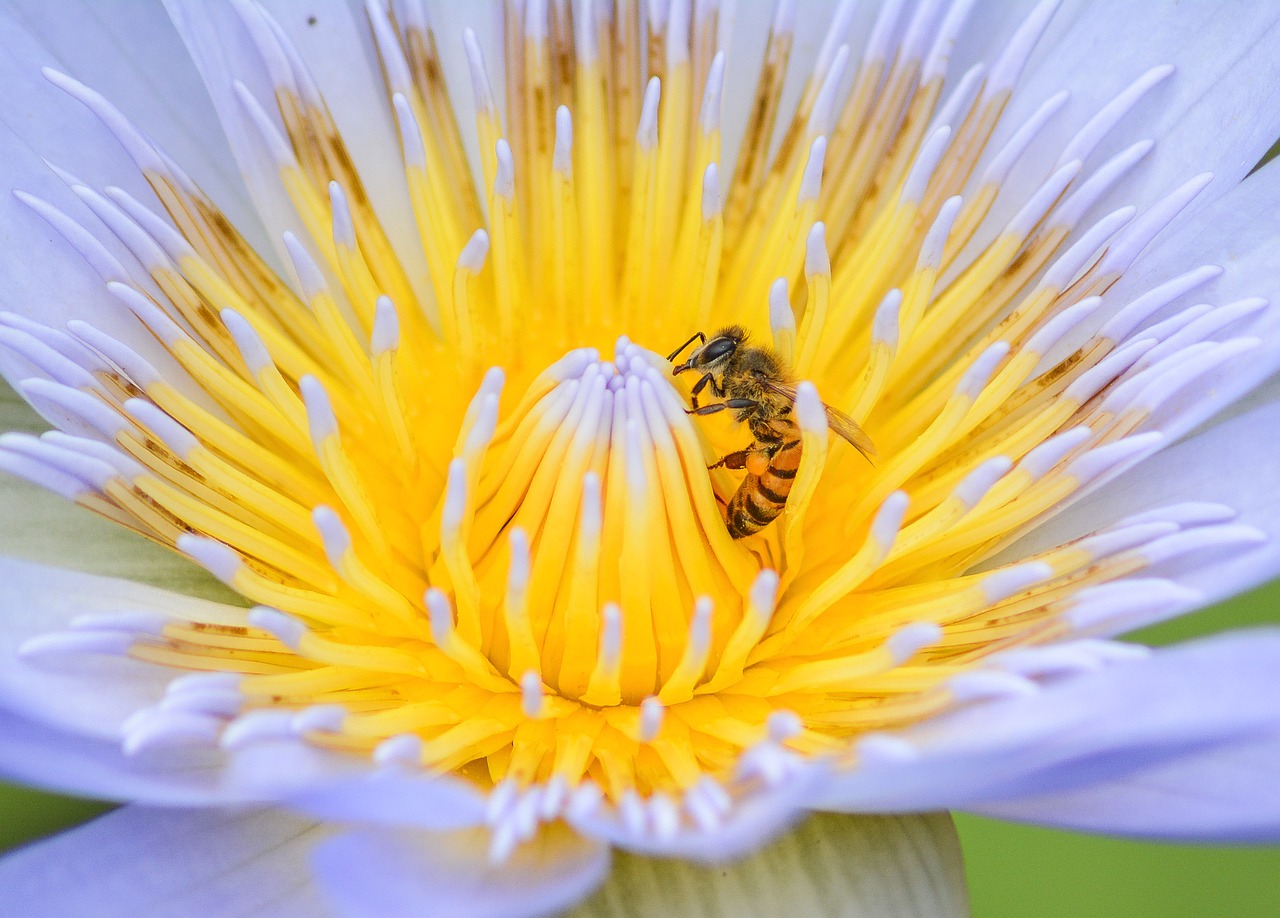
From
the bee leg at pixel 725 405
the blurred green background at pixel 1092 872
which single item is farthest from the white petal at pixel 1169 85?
the blurred green background at pixel 1092 872

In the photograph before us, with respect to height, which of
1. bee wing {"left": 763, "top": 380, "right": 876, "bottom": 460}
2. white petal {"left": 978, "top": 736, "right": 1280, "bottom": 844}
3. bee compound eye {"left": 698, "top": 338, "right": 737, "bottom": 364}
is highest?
bee compound eye {"left": 698, "top": 338, "right": 737, "bottom": 364}

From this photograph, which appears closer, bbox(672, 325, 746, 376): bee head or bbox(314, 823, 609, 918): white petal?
bbox(314, 823, 609, 918): white petal

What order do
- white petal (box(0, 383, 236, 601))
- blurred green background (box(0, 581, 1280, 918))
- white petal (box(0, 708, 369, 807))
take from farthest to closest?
1. blurred green background (box(0, 581, 1280, 918))
2. white petal (box(0, 383, 236, 601))
3. white petal (box(0, 708, 369, 807))

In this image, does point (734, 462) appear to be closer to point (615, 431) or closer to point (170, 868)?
point (615, 431)

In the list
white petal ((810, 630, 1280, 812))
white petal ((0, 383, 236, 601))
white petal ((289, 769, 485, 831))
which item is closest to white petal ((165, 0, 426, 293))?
white petal ((0, 383, 236, 601))

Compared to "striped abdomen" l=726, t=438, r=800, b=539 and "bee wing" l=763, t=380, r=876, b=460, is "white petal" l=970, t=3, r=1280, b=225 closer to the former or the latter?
"bee wing" l=763, t=380, r=876, b=460

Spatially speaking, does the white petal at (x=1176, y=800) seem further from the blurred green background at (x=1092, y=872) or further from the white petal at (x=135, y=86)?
the white petal at (x=135, y=86)
